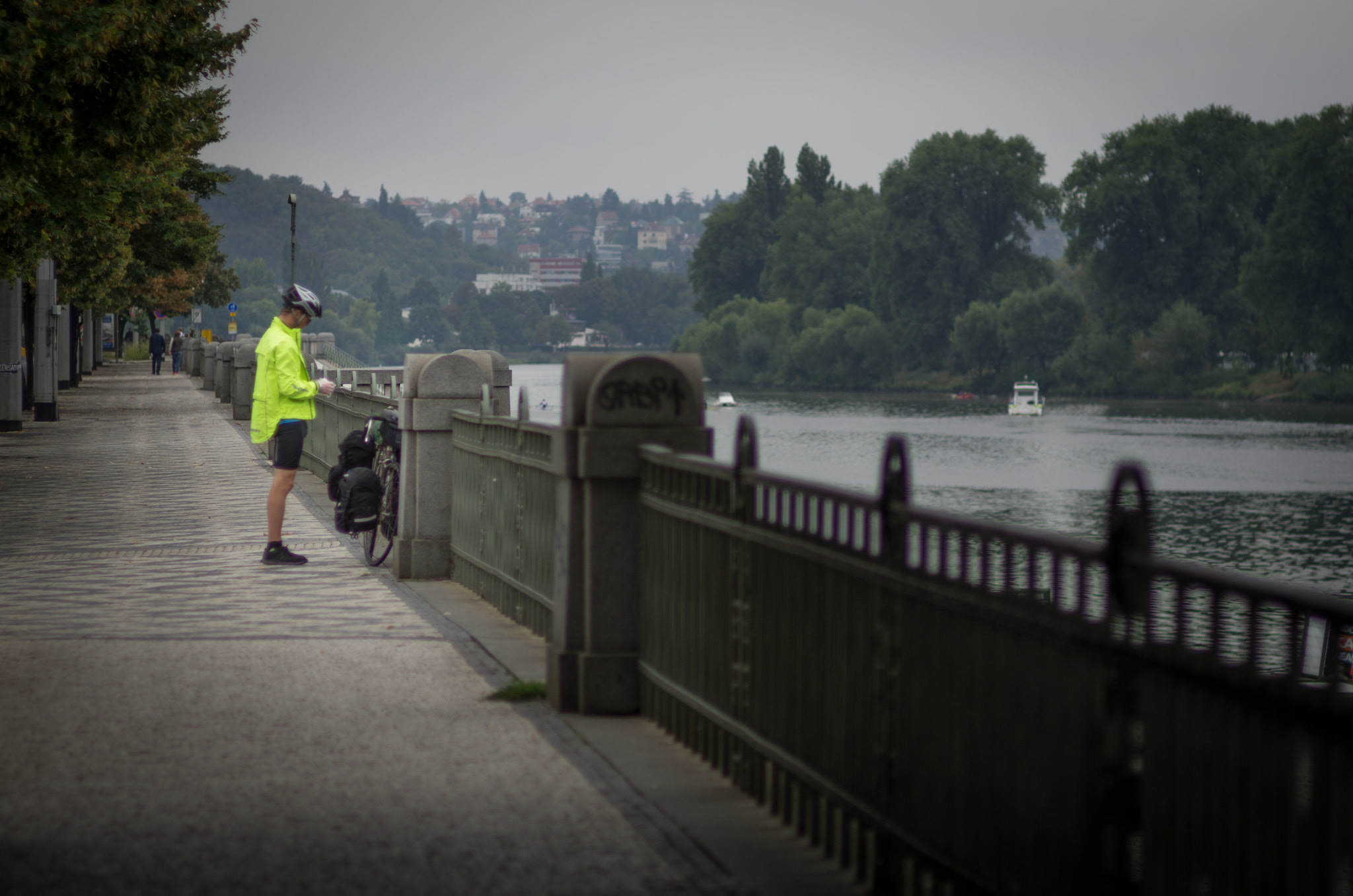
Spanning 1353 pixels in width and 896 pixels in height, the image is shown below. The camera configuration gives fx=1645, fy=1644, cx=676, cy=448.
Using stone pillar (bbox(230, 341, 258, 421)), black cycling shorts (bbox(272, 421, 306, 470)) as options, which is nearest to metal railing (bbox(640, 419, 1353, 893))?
black cycling shorts (bbox(272, 421, 306, 470))

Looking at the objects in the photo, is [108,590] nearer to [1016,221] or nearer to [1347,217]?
[1347,217]

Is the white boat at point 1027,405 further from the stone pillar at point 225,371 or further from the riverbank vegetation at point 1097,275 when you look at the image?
the stone pillar at point 225,371

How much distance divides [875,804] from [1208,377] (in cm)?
11150

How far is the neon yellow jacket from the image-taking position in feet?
37.2

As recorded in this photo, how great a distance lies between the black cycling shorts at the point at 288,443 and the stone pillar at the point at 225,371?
2773cm

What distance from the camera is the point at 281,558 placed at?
11.5 m

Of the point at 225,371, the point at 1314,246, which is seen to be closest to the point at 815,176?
the point at 1314,246

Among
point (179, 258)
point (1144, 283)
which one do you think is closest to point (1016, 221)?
point (1144, 283)

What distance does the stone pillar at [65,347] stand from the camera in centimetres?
4683

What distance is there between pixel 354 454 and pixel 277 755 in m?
6.24

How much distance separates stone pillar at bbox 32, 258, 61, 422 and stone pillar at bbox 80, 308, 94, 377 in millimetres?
28295

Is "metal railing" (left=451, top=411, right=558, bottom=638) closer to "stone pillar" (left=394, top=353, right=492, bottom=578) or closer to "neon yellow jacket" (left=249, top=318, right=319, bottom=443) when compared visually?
"stone pillar" (left=394, top=353, right=492, bottom=578)

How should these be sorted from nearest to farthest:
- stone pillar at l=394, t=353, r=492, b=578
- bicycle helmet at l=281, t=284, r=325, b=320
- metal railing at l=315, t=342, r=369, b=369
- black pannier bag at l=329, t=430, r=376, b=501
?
1. stone pillar at l=394, t=353, r=492, b=578
2. bicycle helmet at l=281, t=284, r=325, b=320
3. black pannier bag at l=329, t=430, r=376, b=501
4. metal railing at l=315, t=342, r=369, b=369

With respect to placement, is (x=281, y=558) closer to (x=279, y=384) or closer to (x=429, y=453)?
(x=279, y=384)
